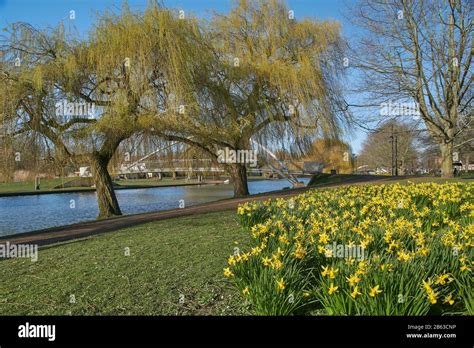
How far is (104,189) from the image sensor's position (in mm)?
16219

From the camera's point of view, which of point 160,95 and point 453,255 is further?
point 160,95

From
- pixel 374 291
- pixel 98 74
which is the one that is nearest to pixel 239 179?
pixel 98 74

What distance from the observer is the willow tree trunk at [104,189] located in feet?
52.3

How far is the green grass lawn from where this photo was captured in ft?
13.4

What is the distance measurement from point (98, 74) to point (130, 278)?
10.6 meters

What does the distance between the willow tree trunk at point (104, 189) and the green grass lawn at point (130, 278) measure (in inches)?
331

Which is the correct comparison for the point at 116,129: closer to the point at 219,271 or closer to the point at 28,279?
the point at 28,279

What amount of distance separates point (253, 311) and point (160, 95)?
11.3 m

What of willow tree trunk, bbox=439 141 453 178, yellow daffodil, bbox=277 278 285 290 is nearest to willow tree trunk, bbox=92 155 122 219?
yellow daffodil, bbox=277 278 285 290

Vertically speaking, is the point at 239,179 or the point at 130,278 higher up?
the point at 239,179

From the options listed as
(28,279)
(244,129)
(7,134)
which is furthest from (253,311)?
(244,129)

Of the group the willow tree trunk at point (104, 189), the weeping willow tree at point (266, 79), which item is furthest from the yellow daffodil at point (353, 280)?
the willow tree trunk at point (104, 189)

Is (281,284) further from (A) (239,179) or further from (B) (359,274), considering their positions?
(A) (239,179)

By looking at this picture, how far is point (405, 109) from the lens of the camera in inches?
703
